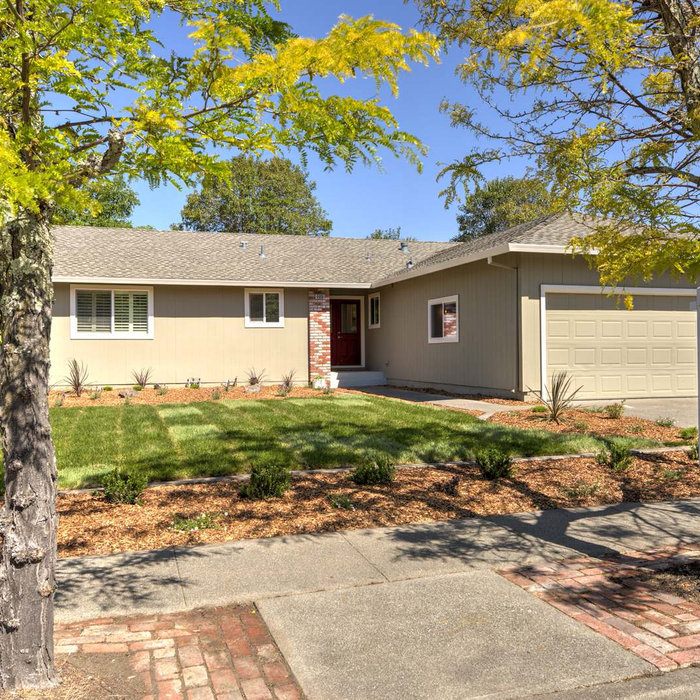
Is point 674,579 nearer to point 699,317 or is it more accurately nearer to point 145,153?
point 699,317

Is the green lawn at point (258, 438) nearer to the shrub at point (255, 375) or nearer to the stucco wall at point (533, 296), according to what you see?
the stucco wall at point (533, 296)

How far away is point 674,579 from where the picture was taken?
4289 millimetres

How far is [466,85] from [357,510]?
4.28 meters

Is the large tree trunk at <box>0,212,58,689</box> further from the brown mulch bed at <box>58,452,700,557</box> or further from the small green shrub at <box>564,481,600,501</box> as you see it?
the small green shrub at <box>564,481,600,501</box>

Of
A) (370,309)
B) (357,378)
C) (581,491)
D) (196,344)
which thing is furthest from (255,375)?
(581,491)

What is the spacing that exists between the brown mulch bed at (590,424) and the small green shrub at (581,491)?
316 cm

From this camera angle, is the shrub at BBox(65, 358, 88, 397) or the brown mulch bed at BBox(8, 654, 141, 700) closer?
the brown mulch bed at BBox(8, 654, 141, 700)

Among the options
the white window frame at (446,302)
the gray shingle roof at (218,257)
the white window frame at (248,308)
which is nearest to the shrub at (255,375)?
the white window frame at (248,308)

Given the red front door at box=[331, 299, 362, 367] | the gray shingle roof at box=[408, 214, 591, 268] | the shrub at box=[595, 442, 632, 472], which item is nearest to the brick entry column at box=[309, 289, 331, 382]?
the red front door at box=[331, 299, 362, 367]

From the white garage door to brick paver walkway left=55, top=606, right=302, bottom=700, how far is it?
11500 millimetres

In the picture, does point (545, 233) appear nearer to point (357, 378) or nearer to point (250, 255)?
point (357, 378)

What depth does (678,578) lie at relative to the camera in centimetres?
430

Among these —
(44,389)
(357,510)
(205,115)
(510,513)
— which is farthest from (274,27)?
(510,513)

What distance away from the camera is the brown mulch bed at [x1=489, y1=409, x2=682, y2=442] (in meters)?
9.68
